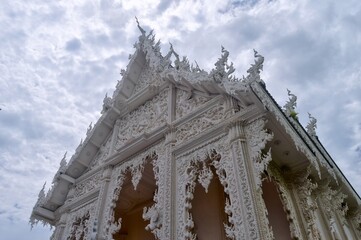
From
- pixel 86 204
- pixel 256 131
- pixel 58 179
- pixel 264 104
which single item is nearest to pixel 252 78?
pixel 264 104

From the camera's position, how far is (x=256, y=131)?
4.61m

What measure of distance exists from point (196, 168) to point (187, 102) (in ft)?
5.21

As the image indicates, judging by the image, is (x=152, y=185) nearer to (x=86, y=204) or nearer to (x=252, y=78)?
(x=86, y=204)

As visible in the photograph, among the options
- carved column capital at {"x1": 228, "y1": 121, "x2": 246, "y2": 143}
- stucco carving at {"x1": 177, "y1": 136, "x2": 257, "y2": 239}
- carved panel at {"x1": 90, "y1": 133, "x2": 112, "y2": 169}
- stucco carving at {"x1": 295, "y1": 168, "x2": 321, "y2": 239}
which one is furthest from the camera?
carved panel at {"x1": 90, "y1": 133, "x2": 112, "y2": 169}

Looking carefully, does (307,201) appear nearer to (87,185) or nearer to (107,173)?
(107,173)

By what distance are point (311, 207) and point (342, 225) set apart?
194cm

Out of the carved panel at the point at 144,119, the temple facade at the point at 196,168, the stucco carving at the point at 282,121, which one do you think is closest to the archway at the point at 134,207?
the temple facade at the point at 196,168

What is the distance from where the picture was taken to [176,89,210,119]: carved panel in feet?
19.6

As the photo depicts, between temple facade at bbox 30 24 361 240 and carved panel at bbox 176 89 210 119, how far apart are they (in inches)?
1.1

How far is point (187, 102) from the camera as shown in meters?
6.21

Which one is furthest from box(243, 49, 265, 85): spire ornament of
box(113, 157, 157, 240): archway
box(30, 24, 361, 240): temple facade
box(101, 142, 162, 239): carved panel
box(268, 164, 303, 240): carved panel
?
box(113, 157, 157, 240): archway

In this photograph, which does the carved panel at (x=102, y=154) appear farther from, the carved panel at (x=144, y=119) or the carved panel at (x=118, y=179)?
the carved panel at (x=118, y=179)

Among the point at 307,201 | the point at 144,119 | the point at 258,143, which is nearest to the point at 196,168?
the point at 258,143

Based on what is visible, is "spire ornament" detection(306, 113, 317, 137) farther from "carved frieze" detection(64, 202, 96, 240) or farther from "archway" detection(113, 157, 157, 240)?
"carved frieze" detection(64, 202, 96, 240)
